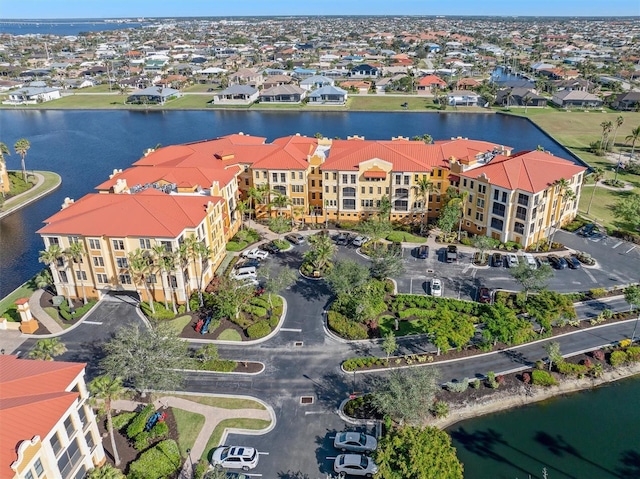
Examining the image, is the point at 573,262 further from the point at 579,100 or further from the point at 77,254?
the point at 579,100

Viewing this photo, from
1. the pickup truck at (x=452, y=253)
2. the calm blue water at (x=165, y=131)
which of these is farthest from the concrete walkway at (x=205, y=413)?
the calm blue water at (x=165, y=131)

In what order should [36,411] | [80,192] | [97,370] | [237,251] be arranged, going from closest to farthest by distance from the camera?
[36,411] → [97,370] → [237,251] → [80,192]

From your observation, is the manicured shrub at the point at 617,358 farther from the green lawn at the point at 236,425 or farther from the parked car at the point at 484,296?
the green lawn at the point at 236,425

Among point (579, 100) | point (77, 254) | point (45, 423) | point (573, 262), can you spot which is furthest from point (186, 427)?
point (579, 100)

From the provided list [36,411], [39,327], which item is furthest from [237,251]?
[36,411]

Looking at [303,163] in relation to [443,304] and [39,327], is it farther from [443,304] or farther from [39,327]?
[39,327]

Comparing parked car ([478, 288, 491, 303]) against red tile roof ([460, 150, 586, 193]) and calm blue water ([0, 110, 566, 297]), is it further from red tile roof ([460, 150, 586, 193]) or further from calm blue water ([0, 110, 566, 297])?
calm blue water ([0, 110, 566, 297])

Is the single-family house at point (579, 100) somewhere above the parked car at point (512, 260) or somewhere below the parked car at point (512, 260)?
above
